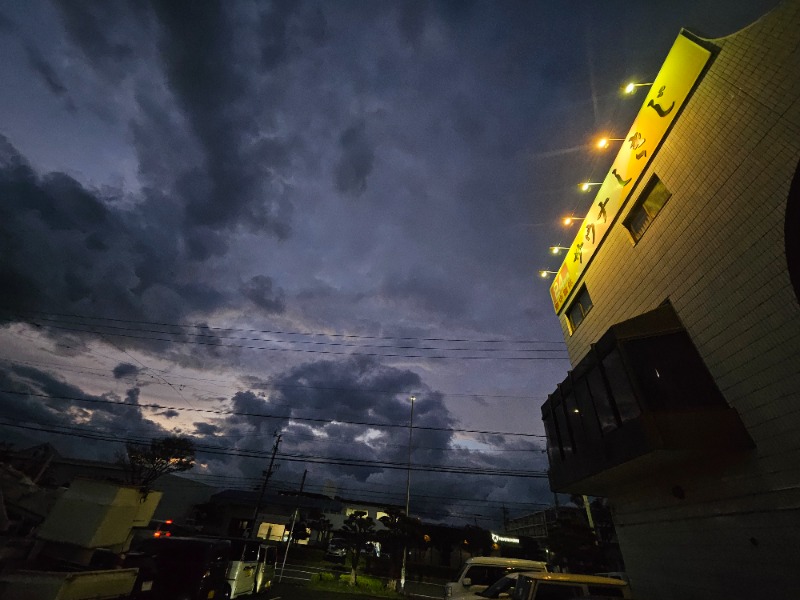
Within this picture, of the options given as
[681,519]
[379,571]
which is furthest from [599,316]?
[379,571]

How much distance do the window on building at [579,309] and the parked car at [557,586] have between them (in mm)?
9034

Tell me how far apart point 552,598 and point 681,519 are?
4.26 metres

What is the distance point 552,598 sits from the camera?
6.36 meters

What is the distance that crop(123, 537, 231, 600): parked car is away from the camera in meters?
6.96

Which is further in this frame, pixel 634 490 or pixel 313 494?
pixel 313 494

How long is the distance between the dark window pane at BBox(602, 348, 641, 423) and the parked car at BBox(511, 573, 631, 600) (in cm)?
323

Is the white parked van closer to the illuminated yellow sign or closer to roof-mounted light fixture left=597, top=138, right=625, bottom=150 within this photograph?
the illuminated yellow sign

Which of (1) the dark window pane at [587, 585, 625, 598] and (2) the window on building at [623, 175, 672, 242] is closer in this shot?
(1) the dark window pane at [587, 585, 625, 598]

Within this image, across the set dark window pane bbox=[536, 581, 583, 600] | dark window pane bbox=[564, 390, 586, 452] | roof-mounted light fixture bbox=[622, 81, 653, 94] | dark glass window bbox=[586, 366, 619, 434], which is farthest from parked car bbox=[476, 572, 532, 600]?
roof-mounted light fixture bbox=[622, 81, 653, 94]

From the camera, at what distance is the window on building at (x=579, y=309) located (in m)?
13.6

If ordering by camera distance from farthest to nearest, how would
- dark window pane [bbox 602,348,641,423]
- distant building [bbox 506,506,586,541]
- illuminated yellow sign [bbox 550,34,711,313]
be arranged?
distant building [bbox 506,506,586,541], illuminated yellow sign [bbox 550,34,711,313], dark window pane [bbox 602,348,641,423]

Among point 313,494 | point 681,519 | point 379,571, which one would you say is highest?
point 313,494

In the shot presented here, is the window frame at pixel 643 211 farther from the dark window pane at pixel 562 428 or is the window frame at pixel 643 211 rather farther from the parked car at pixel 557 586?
the parked car at pixel 557 586

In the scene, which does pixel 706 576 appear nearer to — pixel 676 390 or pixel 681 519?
pixel 681 519
